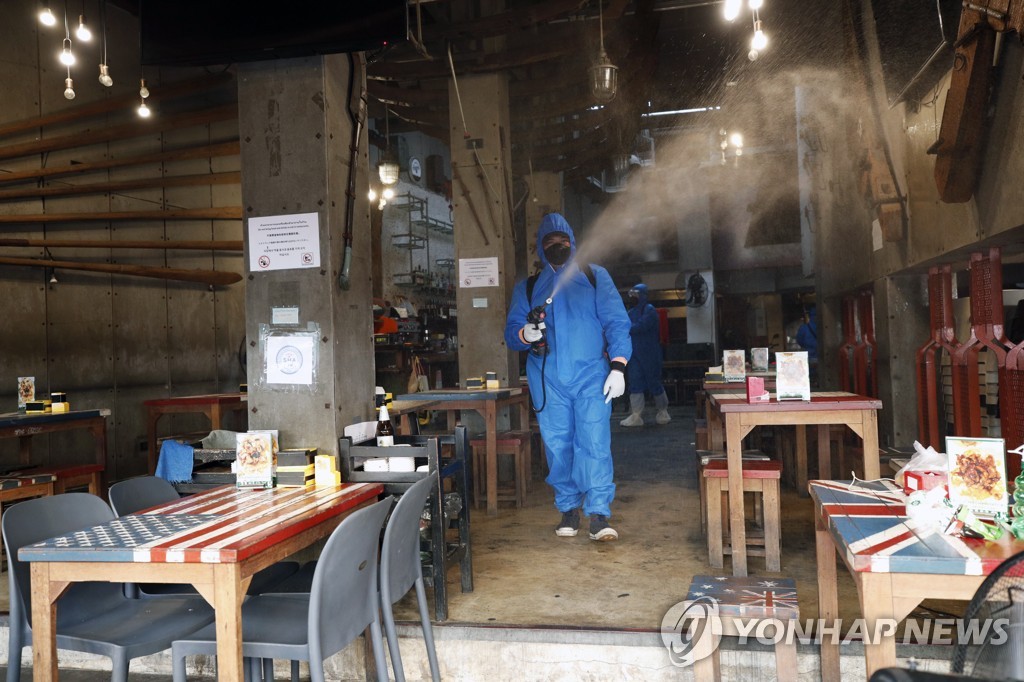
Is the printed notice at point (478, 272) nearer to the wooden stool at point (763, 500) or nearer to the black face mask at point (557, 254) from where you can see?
the black face mask at point (557, 254)

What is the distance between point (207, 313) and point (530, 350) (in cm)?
544

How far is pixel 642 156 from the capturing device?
59.7ft

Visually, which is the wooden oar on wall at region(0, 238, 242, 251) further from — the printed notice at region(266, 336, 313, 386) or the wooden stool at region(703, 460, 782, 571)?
the wooden stool at region(703, 460, 782, 571)

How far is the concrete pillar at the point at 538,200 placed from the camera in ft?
40.7

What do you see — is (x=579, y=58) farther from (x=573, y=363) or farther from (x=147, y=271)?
(x=147, y=271)

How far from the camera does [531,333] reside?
5176 mm

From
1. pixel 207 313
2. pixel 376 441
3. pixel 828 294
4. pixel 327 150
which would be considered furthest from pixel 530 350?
pixel 828 294

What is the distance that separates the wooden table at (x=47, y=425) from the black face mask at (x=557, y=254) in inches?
151

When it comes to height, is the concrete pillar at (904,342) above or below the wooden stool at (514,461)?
above

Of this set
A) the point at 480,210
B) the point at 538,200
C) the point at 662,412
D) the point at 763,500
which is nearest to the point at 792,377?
the point at 763,500

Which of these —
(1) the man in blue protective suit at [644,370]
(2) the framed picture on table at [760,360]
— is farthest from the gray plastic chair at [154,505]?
(1) the man in blue protective suit at [644,370]

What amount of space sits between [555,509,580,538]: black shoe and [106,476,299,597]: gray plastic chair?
6.85ft

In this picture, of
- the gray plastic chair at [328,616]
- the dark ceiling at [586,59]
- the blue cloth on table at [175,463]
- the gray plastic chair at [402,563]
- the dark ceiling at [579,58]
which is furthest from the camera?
the dark ceiling at [579,58]

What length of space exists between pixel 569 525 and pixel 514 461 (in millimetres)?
1287
